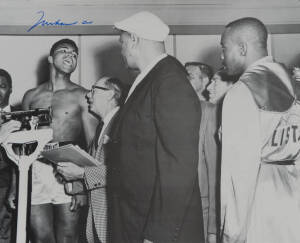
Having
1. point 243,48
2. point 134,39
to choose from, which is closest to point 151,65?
point 134,39

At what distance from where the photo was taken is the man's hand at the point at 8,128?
1.53 metres

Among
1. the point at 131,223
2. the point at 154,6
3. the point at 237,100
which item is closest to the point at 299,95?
the point at 237,100

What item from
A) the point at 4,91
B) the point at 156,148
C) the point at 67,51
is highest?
the point at 67,51

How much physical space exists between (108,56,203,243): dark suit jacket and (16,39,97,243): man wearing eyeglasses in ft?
3.04

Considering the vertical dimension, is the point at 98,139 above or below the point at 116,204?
above

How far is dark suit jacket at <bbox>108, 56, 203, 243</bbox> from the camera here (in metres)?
0.92

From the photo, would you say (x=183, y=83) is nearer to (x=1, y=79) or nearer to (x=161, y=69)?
(x=161, y=69)

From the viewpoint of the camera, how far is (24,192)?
144 centimetres

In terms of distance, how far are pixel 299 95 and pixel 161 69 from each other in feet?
1.75

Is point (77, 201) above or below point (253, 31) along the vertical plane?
below

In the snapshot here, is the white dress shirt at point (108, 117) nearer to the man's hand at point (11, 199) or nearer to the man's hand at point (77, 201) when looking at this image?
the man's hand at point (77, 201)

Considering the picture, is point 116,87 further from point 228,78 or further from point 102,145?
point 228,78

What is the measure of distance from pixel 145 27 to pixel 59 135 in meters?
1.19

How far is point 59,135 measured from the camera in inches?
83.1
